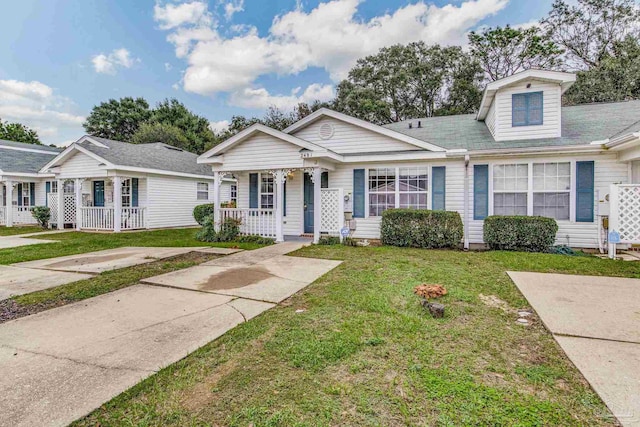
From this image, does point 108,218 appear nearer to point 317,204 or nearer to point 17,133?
point 317,204

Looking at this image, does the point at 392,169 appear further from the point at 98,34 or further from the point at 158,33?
the point at 98,34

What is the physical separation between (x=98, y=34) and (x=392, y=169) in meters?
17.9

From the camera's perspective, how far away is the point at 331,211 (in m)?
10.1

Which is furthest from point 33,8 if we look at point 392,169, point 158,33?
point 392,169

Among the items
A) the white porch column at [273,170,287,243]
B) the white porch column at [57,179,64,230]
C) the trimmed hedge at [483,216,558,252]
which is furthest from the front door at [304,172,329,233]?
the white porch column at [57,179,64,230]

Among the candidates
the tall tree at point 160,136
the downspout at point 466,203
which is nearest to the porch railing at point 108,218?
the downspout at point 466,203

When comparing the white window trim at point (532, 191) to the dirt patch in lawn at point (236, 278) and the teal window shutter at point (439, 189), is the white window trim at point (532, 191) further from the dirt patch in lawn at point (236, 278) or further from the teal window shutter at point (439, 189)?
the dirt patch in lawn at point (236, 278)

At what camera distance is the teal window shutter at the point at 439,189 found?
9594mm

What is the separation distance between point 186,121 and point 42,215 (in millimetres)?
23091

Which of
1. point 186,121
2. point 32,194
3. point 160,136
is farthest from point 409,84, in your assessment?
point 32,194

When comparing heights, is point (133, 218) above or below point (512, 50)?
below

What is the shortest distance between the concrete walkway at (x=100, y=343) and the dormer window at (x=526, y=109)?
8.97m

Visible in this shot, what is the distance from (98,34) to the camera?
17.1 m

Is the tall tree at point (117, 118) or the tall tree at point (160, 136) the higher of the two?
the tall tree at point (117, 118)
